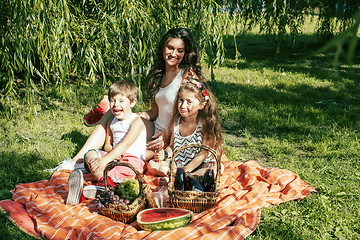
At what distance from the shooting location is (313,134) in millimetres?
4031

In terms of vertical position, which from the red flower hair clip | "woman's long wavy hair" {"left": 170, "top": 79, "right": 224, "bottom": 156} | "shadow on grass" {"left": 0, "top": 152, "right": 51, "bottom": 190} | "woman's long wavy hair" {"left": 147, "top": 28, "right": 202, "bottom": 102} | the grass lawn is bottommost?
"shadow on grass" {"left": 0, "top": 152, "right": 51, "bottom": 190}

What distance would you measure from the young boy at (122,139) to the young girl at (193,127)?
198 mm

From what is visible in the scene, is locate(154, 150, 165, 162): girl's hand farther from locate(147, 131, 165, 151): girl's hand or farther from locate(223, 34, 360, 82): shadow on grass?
locate(223, 34, 360, 82): shadow on grass

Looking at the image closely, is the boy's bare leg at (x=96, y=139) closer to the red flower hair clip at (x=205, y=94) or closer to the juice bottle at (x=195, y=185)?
the red flower hair clip at (x=205, y=94)

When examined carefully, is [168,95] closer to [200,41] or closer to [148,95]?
[148,95]

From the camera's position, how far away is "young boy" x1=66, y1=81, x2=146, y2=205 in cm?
286

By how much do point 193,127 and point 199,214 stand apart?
894 millimetres

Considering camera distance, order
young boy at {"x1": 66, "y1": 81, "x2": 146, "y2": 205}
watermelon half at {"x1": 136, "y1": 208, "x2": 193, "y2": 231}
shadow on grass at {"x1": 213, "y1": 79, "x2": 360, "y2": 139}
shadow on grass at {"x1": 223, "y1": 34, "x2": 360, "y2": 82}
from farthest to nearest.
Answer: shadow on grass at {"x1": 223, "y1": 34, "x2": 360, "y2": 82}
shadow on grass at {"x1": 213, "y1": 79, "x2": 360, "y2": 139}
young boy at {"x1": 66, "y1": 81, "x2": 146, "y2": 205}
watermelon half at {"x1": 136, "y1": 208, "x2": 193, "y2": 231}

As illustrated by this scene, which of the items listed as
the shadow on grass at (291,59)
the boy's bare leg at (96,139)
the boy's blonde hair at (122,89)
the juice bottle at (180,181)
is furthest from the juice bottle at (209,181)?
the shadow on grass at (291,59)

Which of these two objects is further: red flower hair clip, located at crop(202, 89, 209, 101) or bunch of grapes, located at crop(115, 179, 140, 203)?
red flower hair clip, located at crop(202, 89, 209, 101)

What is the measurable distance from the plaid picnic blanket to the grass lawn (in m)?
0.12

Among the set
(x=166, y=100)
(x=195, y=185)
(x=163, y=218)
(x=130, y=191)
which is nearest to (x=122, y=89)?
(x=166, y=100)

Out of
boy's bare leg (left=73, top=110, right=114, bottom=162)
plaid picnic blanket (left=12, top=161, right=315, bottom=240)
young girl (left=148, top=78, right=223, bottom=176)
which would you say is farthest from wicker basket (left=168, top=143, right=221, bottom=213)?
boy's bare leg (left=73, top=110, right=114, bottom=162)

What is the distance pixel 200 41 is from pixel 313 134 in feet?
5.57
